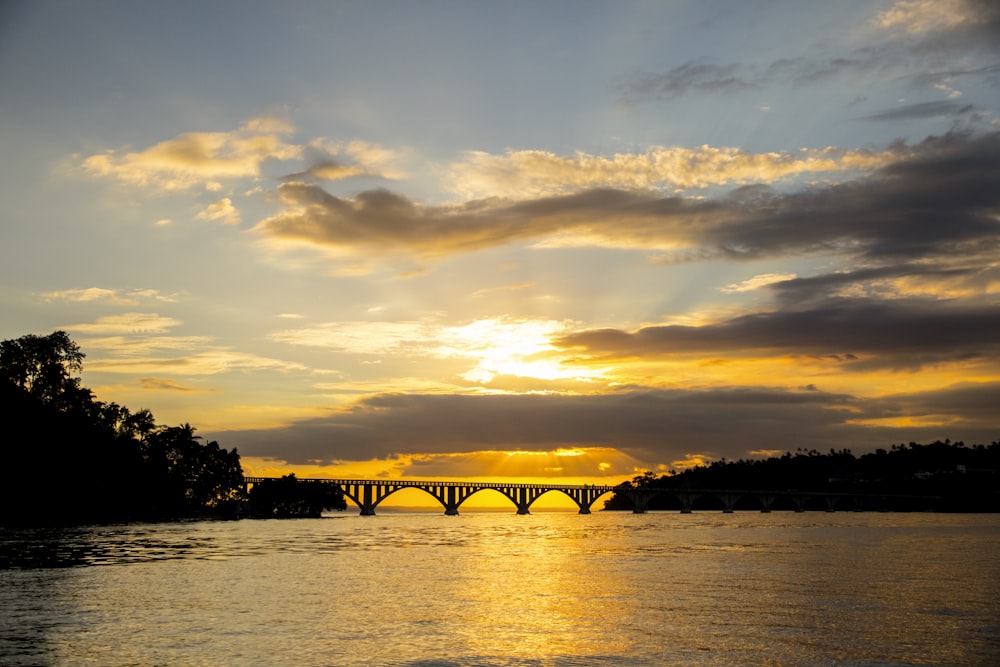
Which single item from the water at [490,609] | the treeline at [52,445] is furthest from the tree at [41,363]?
the water at [490,609]

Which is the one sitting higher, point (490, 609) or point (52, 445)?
point (52, 445)

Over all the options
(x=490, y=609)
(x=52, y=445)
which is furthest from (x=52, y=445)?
(x=490, y=609)

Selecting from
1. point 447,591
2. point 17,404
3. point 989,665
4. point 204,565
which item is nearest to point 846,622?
point 989,665

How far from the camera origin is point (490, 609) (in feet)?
162

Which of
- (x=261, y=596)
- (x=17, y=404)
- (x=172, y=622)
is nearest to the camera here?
(x=172, y=622)

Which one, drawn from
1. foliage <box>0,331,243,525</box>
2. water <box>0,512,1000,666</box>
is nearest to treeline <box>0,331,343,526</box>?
foliage <box>0,331,243,525</box>

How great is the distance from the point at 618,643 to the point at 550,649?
133 inches

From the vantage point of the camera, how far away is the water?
34.7m

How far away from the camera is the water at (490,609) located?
3469cm

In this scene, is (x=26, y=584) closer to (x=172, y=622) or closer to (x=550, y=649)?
(x=172, y=622)

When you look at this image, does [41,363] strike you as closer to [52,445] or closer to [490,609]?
[52,445]

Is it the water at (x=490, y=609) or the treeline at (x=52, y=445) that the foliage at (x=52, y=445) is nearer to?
the treeline at (x=52, y=445)

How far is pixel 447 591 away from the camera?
5919 centimetres

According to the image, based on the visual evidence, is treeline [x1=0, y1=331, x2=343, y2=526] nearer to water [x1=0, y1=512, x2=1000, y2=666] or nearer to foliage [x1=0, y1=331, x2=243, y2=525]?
foliage [x1=0, y1=331, x2=243, y2=525]
